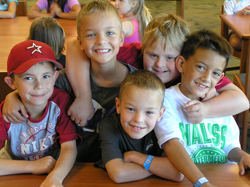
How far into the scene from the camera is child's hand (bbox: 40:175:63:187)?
93 centimetres

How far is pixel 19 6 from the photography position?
3352 mm

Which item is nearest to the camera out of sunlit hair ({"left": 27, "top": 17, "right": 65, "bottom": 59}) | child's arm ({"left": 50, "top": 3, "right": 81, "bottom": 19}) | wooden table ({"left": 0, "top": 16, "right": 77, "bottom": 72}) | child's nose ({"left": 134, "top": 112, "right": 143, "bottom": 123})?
child's nose ({"left": 134, "top": 112, "right": 143, "bottom": 123})

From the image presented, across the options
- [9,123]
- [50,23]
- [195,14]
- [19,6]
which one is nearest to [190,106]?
[9,123]

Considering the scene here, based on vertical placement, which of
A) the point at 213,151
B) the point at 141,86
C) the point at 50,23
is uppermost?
the point at 50,23

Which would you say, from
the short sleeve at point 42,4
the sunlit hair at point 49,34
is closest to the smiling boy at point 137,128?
the sunlit hair at point 49,34

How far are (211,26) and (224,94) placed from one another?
187 inches

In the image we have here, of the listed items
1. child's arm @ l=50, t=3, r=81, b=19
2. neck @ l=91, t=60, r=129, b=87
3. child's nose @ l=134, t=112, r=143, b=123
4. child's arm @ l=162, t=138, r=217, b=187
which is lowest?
child's arm @ l=162, t=138, r=217, b=187

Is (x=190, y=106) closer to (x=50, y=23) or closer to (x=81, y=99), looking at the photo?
(x=81, y=99)

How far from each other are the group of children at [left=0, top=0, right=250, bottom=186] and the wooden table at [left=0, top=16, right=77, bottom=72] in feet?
1.91

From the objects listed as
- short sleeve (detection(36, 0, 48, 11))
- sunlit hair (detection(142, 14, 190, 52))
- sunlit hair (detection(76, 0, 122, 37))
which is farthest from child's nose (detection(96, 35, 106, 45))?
short sleeve (detection(36, 0, 48, 11))

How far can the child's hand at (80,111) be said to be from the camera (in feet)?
4.00

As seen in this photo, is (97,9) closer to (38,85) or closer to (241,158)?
(38,85)

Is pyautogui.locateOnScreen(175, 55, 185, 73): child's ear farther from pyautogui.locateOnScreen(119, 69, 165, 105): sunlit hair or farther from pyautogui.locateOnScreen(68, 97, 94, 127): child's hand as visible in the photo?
pyautogui.locateOnScreen(68, 97, 94, 127): child's hand

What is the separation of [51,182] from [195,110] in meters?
0.63
